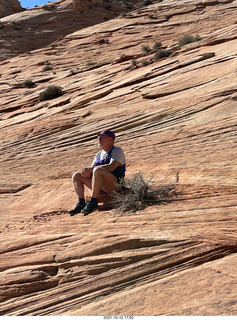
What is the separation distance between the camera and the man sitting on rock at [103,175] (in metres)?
4.79

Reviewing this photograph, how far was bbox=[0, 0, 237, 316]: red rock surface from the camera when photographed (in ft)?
9.78

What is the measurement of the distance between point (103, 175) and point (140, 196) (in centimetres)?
65

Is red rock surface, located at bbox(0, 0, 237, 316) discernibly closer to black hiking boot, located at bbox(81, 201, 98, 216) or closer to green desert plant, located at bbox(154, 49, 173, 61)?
black hiking boot, located at bbox(81, 201, 98, 216)

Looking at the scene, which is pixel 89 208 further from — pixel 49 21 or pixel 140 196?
pixel 49 21

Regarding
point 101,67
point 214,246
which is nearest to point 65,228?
point 214,246

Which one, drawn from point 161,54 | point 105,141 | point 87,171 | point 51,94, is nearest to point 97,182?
point 87,171

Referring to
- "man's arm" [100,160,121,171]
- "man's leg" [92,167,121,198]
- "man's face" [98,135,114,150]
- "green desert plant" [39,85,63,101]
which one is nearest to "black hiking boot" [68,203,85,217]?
"man's leg" [92,167,121,198]

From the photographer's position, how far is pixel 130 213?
171 inches

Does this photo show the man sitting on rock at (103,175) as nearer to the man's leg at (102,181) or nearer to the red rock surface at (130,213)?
the man's leg at (102,181)

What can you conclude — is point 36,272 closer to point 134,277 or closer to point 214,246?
point 134,277

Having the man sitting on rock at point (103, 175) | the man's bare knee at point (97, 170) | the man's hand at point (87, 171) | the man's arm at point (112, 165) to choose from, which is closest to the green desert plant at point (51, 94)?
the man sitting on rock at point (103, 175)

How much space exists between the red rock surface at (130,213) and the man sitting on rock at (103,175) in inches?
8.6

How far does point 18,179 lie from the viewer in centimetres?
771

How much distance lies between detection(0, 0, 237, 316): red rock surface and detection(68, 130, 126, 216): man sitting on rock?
0.72ft
